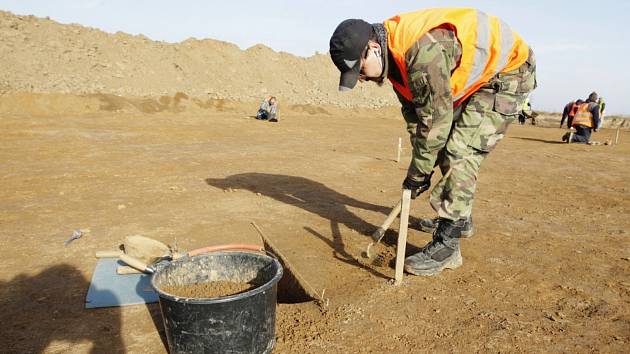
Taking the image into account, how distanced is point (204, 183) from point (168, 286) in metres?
4.03

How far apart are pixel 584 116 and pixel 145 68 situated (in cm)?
2153

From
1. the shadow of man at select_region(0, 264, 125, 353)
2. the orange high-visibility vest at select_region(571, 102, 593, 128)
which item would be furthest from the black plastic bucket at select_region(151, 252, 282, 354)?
the orange high-visibility vest at select_region(571, 102, 593, 128)

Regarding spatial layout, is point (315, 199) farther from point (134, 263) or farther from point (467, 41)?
point (467, 41)

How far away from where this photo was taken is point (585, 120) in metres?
12.9

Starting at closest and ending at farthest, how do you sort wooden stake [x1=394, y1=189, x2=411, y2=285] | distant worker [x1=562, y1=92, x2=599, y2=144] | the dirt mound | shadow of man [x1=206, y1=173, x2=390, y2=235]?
wooden stake [x1=394, y1=189, x2=411, y2=285] → shadow of man [x1=206, y1=173, x2=390, y2=235] → distant worker [x1=562, y1=92, x2=599, y2=144] → the dirt mound

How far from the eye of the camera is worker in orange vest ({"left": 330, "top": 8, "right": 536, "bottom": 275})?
274cm

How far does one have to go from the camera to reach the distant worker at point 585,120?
12.6 metres

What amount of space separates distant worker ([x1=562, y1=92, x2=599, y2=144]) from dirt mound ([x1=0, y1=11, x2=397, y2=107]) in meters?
17.4

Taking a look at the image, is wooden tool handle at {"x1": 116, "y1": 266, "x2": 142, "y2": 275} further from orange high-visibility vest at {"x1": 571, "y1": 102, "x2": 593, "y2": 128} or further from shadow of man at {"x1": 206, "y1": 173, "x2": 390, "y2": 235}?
orange high-visibility vest at {"x1": 571, "y1": 102, "x2": 593, "y2": 128}

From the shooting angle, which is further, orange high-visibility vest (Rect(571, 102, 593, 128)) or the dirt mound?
the dirt mound

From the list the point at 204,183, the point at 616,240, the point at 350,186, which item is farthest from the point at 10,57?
the point at 616,240

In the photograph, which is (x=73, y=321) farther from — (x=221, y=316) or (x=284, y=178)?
(x=284, y=178)

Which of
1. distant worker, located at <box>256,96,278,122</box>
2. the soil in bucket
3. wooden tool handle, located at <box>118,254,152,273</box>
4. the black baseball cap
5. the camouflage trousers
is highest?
the black baseball cap

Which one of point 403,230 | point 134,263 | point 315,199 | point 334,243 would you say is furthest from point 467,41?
point 315,199
